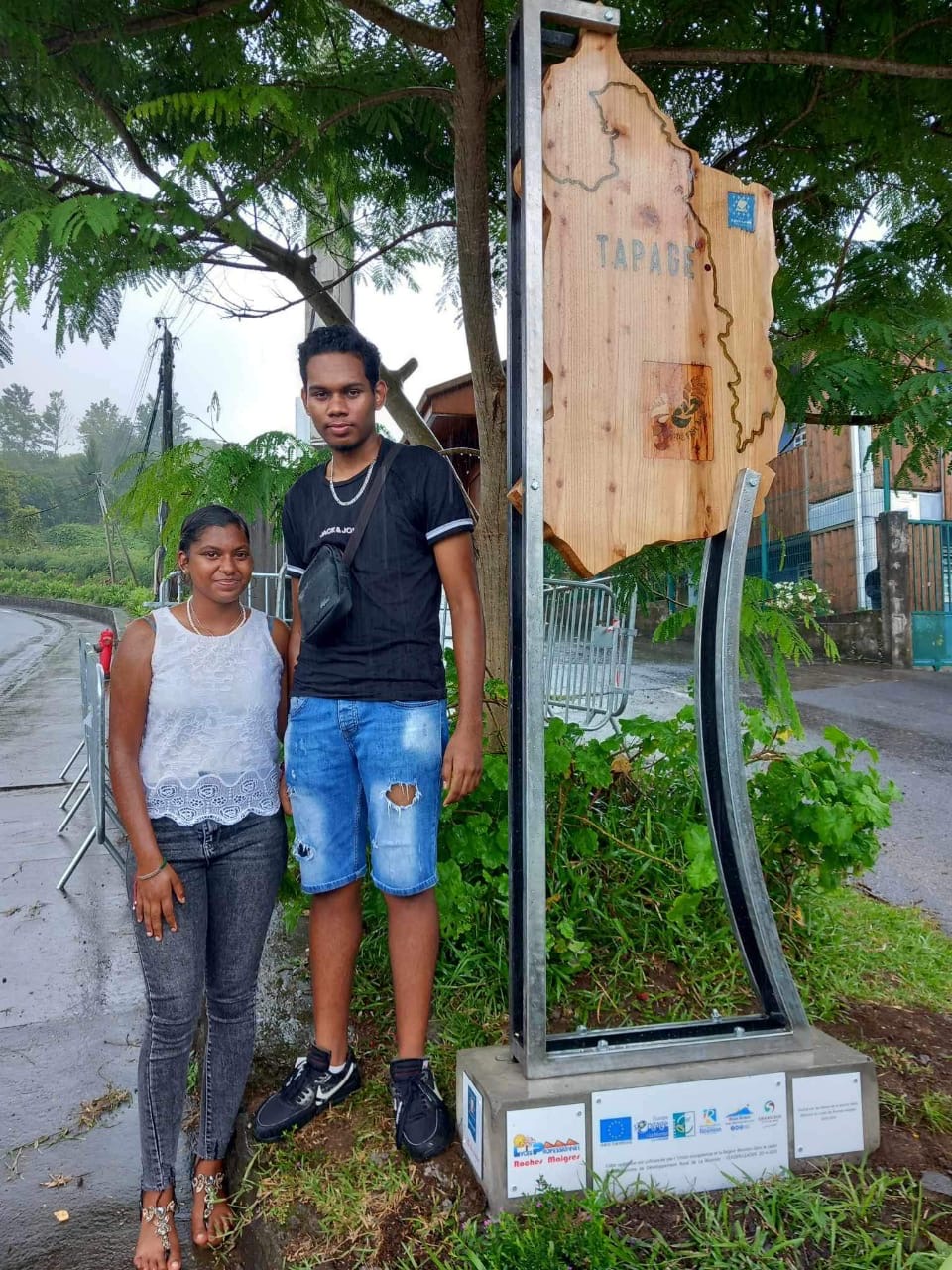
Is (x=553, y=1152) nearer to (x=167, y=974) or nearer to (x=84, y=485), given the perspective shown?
(x=167, y=974)

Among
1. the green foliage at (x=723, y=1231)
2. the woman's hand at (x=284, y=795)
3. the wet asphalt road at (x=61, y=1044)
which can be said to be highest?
the woman's hand at (x=284, y=795)

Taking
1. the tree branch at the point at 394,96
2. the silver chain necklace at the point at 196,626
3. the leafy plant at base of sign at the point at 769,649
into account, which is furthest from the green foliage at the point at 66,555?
the silver chain necklace at the point at 196,626

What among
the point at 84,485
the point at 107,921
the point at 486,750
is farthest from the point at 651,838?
the point at 84,485

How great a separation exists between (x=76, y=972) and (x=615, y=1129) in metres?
2.70

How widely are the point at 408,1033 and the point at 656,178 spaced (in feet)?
7.27

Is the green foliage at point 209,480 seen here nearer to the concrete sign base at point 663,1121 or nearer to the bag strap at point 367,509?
the bag strap at point 367,509

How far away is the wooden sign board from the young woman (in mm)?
826

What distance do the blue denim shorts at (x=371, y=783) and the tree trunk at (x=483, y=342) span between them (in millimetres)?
1439

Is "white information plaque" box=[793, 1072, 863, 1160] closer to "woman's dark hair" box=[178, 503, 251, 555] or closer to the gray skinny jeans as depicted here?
the gray skinny jeans

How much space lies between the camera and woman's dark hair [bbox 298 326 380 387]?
92.5 inches

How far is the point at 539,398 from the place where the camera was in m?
2.18

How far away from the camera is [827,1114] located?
2.26 metres

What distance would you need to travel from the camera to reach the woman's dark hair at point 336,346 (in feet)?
7.71

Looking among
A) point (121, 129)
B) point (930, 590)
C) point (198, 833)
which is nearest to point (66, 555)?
point (930, 590)
